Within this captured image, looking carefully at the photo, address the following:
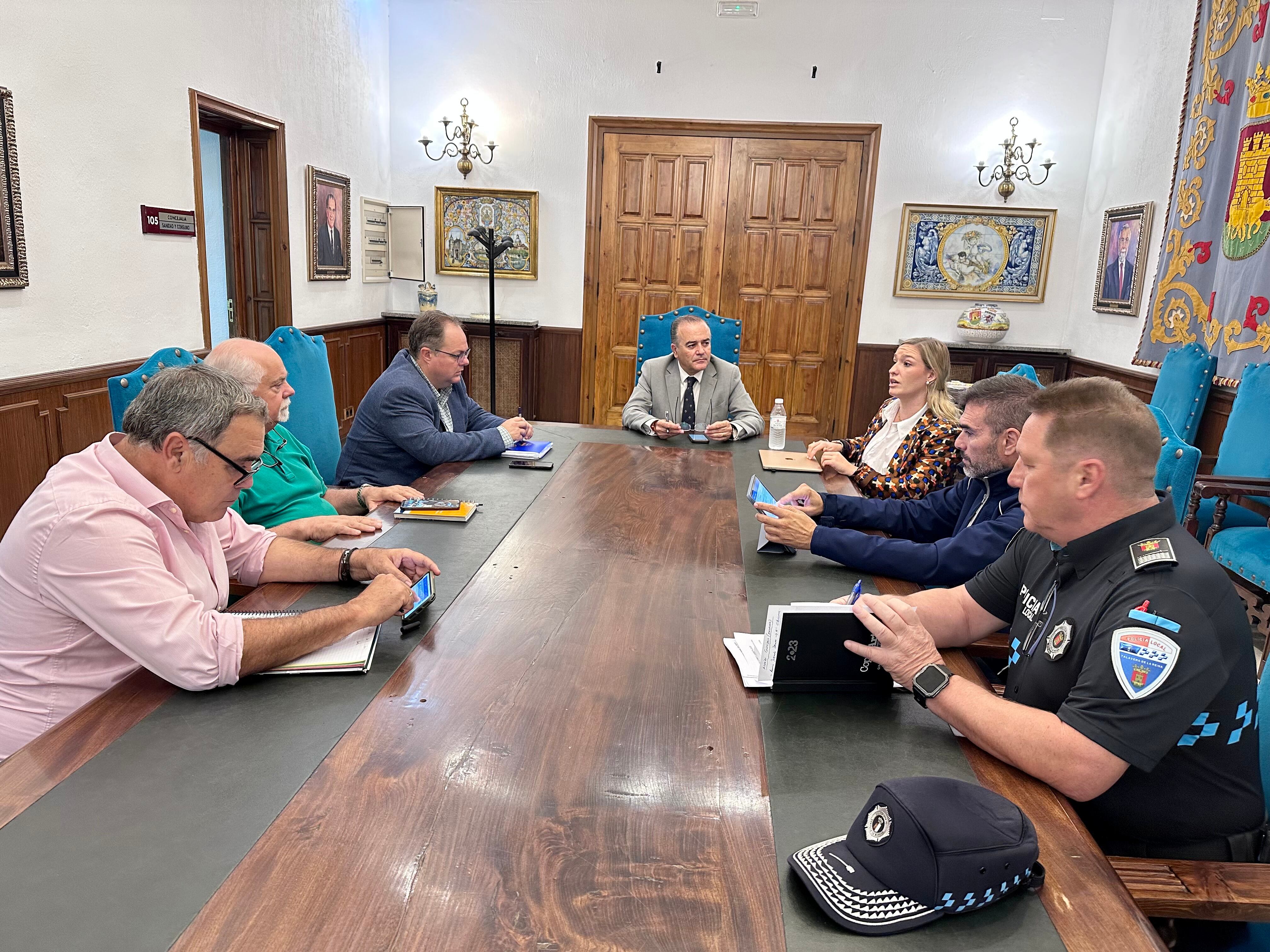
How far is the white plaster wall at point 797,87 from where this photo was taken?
20.8 ft

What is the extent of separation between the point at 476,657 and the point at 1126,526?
3.71ft

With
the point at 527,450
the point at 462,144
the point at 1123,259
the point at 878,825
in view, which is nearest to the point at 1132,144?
the point at 1123,259

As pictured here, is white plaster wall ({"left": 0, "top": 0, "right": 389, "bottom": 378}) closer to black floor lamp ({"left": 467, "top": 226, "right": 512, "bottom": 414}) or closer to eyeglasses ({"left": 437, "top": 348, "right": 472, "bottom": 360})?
black floor lamp ({"left": 467, "top": 226, "right": 512, "bottom": 414})

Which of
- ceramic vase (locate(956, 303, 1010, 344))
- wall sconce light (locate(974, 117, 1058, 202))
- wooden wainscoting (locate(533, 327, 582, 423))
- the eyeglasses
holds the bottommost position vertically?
wooden wainscoting (locate(533, 327, 582, 423))

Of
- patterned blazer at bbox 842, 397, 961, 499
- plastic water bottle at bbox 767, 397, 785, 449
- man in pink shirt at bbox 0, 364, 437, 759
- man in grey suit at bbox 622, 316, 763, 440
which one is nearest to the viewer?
man in pink shirt at bbox 0, 364, 437, 759

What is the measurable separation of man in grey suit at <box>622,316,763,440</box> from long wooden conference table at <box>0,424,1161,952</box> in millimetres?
2444

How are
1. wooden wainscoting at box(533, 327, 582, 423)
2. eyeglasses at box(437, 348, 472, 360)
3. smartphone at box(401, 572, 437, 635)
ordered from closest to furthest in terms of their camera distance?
smartphone at box(401, 572, 437, 635)
eyeglasses at box(437, 348, 472, 360)
wooden wainscoting at box(533, 327, 582, 423)

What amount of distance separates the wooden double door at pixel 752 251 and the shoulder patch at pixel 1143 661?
19.1ft

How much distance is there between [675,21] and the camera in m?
6.52

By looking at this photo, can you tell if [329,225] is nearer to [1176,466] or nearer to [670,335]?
[670,335]

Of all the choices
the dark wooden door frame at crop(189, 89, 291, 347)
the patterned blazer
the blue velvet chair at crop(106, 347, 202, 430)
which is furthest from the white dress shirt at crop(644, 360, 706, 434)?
the dark wooden door frame at crop(189, 89, 291, 347)

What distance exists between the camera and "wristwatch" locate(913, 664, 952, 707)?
4.59 feet

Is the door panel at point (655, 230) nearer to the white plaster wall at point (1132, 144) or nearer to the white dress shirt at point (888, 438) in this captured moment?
the white plaster wall at point (1132, 144)

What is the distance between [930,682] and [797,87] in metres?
6.12
